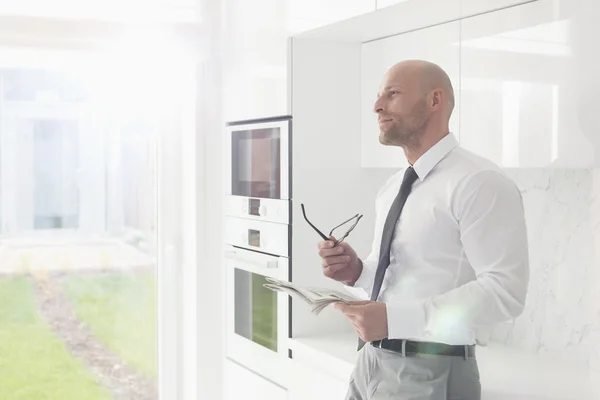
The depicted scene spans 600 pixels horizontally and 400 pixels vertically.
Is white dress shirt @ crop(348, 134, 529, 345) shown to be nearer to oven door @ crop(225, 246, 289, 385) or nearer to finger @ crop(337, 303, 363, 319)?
finger @ crop(337, 303, 363, 319)

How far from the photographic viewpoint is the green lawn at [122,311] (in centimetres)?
374

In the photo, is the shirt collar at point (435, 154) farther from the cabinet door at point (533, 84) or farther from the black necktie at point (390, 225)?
the cabinet door at point (533, 84)

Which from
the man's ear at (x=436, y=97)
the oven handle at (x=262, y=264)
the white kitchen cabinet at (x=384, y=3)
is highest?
the white kitchen cabinet at (x=384, y=3)

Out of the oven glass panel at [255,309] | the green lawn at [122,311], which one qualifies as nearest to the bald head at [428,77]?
the oven glass panel at [255,309]

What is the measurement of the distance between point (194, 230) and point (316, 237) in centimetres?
73

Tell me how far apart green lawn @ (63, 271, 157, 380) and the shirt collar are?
6.63 ft

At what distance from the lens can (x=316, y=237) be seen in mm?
3121

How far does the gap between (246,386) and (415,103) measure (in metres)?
1.76

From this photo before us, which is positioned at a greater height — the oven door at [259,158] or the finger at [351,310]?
the oven door at [259,158]

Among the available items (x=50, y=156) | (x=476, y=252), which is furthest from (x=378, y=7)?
(x=50, y=156)

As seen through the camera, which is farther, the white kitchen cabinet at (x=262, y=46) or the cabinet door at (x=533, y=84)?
the white kitchen cabinet at (x=262, y=46)

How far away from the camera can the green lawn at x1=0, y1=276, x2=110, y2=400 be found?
11.9 ft

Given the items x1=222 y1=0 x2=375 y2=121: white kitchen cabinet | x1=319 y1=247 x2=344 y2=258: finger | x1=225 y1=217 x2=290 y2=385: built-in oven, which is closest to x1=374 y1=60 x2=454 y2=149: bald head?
x1=319 y1=247 x2=344 y2=258: finger

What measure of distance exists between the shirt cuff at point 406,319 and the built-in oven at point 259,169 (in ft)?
3.79
